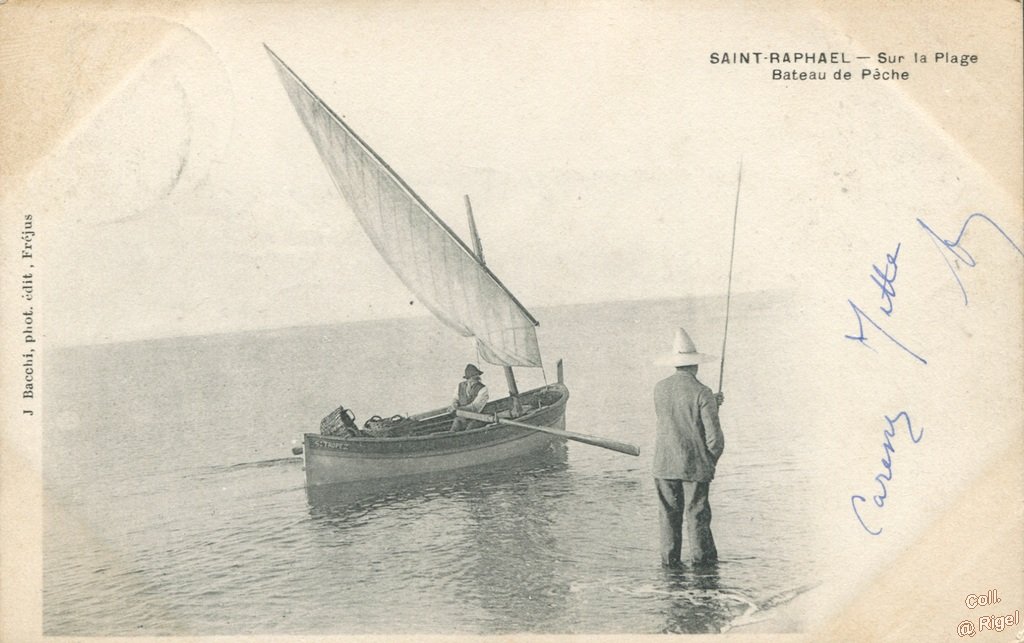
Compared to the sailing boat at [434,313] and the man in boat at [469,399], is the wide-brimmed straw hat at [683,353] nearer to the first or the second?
the sailing boat at [434,313]

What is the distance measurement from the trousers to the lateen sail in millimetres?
1851

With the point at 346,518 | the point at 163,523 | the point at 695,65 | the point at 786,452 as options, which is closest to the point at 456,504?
the point at 346,518

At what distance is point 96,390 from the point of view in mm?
6031

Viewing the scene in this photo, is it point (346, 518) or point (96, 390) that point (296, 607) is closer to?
point (346, 518)

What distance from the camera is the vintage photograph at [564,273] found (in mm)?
5508

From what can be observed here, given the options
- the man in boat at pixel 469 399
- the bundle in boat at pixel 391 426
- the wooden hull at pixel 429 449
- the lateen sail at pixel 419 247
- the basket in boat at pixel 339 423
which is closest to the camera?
the lateen sail at pixel 419 247

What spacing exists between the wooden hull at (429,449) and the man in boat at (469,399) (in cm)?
17

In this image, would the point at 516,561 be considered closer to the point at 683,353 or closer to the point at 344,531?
the point at 344,531

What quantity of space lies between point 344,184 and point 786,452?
11.6 ft

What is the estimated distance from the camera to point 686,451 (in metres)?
5.44

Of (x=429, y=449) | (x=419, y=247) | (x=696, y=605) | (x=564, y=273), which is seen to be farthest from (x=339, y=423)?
(x=696, y=605)
